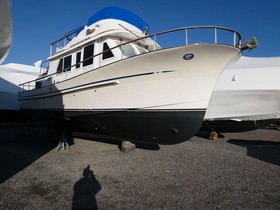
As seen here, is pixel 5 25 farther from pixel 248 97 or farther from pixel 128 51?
pixel 248 97

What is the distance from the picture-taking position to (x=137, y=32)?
7.19 metres

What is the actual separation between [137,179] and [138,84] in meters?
2.10

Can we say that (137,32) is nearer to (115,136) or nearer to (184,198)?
(115,136)

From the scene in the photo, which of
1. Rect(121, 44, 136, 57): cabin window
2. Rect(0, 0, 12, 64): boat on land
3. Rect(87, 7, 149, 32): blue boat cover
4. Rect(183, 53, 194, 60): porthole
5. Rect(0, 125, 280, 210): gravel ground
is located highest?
Rect(87, 7, 149, 32): blue boat cover

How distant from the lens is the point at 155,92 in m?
5.24

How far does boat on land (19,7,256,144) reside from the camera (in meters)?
4.92

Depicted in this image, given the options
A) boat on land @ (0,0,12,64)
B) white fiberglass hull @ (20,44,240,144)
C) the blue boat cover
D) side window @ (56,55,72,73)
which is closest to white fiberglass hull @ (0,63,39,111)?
side window @ (56,55,72,73)

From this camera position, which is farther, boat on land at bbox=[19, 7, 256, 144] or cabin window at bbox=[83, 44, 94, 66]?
cabin window at bbox=[83, 44, 94, 66]

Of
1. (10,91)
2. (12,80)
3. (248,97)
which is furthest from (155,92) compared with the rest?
(12,80)

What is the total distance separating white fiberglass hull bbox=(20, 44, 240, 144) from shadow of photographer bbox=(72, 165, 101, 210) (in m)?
1.64

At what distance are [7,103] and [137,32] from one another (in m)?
11.2

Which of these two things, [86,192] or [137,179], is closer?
[86,192]

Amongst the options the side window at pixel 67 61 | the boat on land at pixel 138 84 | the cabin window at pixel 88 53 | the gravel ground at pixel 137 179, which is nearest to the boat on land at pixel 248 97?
the gravel ground at pixel 137 179

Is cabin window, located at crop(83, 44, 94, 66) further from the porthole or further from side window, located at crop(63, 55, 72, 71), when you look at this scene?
the porthole
